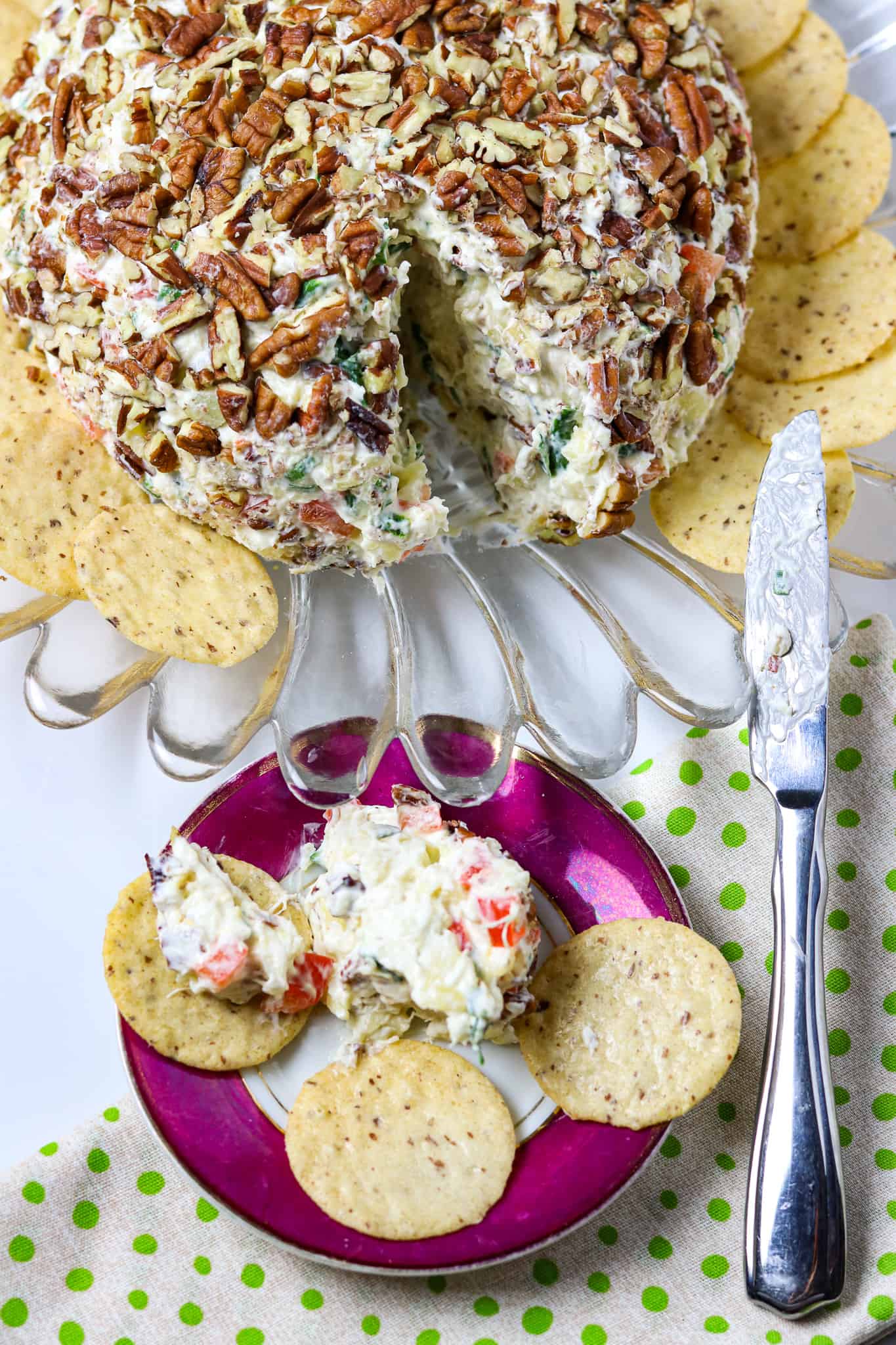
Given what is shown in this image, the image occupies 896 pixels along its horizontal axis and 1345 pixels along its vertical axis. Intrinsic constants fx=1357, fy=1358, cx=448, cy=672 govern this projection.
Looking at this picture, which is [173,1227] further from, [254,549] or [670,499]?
[670,499]

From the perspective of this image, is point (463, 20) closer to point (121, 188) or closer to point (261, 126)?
point (261, 126)

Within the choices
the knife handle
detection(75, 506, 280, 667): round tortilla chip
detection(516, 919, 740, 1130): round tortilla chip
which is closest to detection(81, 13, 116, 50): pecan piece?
detection(75, 506, 280, 667): round tortilla chip

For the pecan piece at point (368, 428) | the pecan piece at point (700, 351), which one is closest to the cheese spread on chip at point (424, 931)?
the pecan piece at point (368, 428)

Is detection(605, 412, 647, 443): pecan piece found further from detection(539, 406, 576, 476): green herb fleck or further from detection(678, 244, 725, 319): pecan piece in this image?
detection(678, 244, 725, 319): pecan piece

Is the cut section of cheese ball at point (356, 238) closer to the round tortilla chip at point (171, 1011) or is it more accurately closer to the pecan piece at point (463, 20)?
the pecan piece at point (463, 20)

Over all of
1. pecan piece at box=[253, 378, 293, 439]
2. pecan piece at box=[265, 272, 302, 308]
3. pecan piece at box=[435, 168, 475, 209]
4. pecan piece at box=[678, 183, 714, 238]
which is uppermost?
pecan piece at box=[435, 168, 475, 209]
